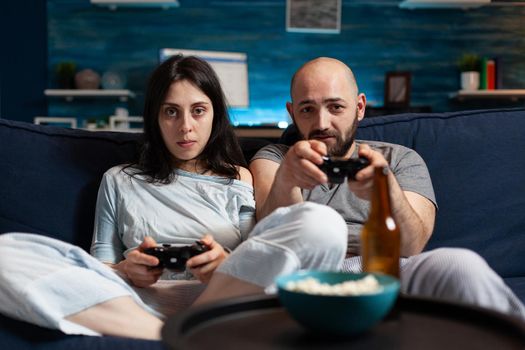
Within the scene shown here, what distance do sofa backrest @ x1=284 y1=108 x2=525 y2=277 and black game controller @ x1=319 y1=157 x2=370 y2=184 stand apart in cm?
64

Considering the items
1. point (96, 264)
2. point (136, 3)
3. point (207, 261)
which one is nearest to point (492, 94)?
point (136, 3)

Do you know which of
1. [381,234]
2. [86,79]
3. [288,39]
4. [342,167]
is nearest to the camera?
[381,234]

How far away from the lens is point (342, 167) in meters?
1.32

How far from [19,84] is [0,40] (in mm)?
335

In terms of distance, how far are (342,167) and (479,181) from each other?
0.76 m

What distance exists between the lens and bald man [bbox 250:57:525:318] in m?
1.24

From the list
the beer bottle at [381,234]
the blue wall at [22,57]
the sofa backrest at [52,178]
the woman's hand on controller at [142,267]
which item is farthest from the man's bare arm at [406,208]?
the blue wall at [22,57]

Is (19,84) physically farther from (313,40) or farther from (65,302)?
(65,302)

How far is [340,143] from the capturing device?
1.85 m

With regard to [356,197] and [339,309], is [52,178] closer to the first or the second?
[356,197]

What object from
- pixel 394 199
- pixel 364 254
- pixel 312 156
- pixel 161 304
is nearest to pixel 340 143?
pixel 394 199

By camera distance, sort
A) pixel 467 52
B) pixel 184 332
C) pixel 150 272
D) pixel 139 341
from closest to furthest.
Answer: pixel 184 332 < pixel 139 341 < pixel 150 272 < pixel 467 52

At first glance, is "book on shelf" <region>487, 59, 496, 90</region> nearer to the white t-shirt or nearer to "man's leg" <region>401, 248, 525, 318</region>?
the white t-shirt

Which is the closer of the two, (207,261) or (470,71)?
(207,261)
